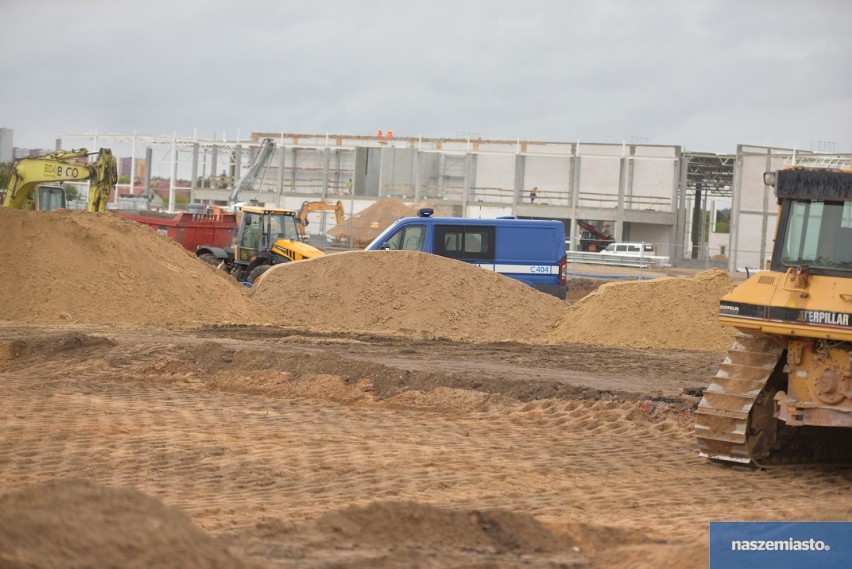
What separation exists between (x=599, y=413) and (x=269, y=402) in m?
3.91

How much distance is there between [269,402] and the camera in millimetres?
13344


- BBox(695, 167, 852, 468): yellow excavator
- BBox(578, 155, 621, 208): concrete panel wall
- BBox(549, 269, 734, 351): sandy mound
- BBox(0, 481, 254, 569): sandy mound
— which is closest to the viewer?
BBox(0, 481, 254, 569): sandy mound

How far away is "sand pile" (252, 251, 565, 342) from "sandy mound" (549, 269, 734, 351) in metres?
1.14

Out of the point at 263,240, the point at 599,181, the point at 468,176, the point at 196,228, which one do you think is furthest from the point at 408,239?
the point at 468,176

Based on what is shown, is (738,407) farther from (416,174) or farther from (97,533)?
(416,174)

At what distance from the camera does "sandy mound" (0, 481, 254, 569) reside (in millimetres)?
5102

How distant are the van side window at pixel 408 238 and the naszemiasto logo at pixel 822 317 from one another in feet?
52.7

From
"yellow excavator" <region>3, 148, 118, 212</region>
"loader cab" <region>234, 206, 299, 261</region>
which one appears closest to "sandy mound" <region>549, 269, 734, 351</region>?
"loader cab" <region>234, 206, 299, 261</region>

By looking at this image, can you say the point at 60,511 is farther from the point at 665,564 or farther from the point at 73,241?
the point at 73,241

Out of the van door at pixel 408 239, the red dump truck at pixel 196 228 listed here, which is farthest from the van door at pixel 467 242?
the red dump truck at pixel 196 228

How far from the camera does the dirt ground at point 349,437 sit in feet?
20.3

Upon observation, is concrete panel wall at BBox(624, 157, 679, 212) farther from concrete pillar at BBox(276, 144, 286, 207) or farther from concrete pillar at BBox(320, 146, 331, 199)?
concrete pillar at BBox(276, 144, 286, 207)

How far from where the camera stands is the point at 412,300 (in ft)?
73.3

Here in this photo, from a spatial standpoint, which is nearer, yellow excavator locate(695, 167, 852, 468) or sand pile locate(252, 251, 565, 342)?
yellow excavator locate(695, 167, 852, 468)
